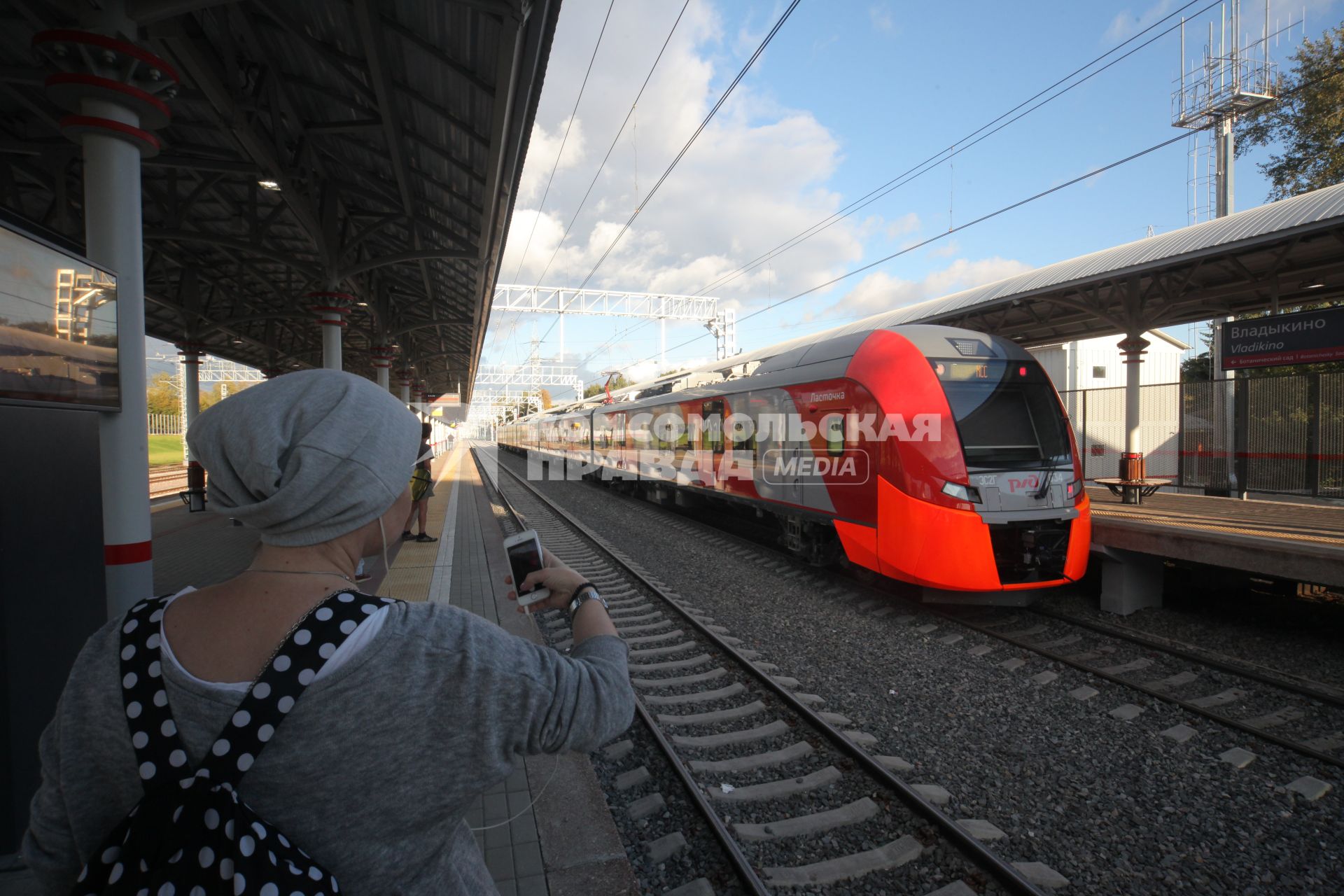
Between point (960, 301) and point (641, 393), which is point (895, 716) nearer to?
point (960, 301)

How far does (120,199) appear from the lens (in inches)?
Result: 180

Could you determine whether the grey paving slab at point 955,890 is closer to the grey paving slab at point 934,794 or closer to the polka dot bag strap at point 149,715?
the grey paving slab at point 934,794

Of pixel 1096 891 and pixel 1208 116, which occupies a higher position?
pixel 1208 116

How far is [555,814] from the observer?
11.8 feet

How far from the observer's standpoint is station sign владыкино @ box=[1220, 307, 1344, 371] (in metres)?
8.11

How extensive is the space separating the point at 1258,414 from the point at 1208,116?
14042 millimetres

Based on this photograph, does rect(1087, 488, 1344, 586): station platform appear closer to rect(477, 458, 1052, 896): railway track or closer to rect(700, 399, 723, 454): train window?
rect(477, 458, 1052, 896): railway track

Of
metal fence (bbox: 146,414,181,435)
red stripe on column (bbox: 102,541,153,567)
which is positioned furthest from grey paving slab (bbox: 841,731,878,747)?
metal fence (bbox: 146,414,181,435)

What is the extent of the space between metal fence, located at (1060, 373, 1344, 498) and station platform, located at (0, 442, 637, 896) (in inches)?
386

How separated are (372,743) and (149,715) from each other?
31cm

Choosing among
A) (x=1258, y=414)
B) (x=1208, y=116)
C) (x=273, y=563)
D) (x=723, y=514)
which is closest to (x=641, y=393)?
(x=723, y=514)

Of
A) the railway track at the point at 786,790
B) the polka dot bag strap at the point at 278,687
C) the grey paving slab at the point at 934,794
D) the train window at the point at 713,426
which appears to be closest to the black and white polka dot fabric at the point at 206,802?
the polka dot bag strap at the point at 278,687

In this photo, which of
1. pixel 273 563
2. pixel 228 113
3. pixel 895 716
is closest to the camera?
pixel 273 563

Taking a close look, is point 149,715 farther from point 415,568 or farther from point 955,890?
point 415,568
